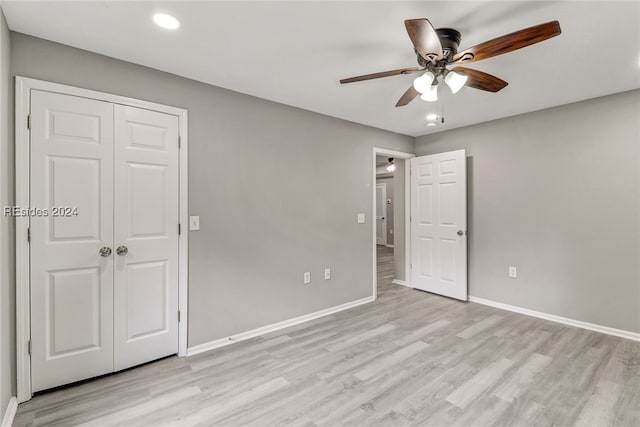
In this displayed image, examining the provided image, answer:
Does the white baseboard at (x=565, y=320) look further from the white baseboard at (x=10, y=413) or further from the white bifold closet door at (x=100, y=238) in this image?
the white baseboard at (x=10, y=413)

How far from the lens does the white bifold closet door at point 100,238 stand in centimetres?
198

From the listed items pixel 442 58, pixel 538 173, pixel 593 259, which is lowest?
pixel 593 259

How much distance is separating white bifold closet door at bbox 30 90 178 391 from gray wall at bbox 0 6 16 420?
0.10m

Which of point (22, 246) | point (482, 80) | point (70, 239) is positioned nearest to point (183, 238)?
point (70, 239)

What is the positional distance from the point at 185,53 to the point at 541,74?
2.84 m

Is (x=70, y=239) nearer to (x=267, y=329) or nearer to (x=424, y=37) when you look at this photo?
(x=267, y=329)

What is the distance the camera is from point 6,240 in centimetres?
177

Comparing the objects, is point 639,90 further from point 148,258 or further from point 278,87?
point 148,258

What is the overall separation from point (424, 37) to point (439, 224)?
307 cm

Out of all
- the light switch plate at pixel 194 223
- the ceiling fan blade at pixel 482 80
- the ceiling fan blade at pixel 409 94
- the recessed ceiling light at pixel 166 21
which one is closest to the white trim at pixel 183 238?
the light switch plate at pixel 194 223

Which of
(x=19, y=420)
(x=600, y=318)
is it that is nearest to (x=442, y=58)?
Result: (x=600, y=318)

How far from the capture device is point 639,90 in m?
2.80

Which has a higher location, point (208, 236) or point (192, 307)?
point (208, 236)

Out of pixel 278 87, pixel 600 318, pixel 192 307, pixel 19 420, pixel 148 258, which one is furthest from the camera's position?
pixel 600 318
